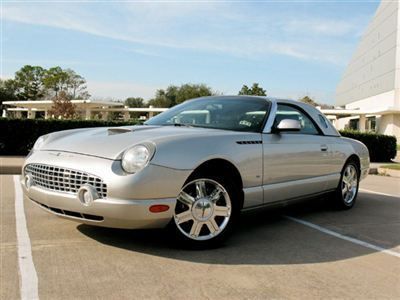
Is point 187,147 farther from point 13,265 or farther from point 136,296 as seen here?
point 13,265

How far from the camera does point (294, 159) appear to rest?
5273 millimetres

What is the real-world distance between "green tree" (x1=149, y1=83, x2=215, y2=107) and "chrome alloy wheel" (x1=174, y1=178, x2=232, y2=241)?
72.4m

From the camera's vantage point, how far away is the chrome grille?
12.6ft

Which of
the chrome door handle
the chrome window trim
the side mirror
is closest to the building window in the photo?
the chrome door handle

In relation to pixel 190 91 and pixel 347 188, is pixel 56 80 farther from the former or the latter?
pixel 347 188

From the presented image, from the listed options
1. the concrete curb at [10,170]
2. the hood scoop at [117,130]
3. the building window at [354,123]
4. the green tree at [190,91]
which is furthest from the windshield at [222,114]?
the green tree at [190,91]

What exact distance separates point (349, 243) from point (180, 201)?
1903 mm

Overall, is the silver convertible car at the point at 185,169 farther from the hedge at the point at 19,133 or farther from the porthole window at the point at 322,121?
the hedge at the point at 19,133

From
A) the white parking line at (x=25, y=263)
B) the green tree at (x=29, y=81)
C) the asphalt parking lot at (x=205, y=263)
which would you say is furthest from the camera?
the green tree at (x=29, y=81)

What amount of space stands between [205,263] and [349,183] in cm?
357

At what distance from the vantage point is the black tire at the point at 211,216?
411 cm

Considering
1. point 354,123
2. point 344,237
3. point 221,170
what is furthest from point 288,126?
point 354,123

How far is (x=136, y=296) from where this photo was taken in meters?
3.12

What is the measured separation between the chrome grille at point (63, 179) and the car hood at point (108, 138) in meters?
0.21
